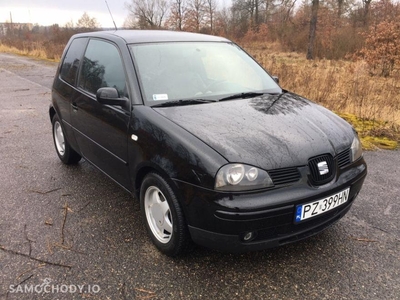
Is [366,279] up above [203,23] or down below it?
below

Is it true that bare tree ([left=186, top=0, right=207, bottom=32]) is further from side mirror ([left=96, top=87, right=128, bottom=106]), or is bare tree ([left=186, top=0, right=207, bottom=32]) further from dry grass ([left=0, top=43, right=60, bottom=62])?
side mirror ([left=96, top=87, right=128, bottom=106])

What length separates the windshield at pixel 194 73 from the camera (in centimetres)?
302

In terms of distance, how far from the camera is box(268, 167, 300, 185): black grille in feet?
7.34

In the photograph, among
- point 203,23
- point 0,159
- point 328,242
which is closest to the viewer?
point 328,242

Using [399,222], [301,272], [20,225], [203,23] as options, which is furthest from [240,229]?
[203,23]

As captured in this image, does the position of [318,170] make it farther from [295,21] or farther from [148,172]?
[295,21]

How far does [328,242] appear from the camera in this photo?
2.86 meters

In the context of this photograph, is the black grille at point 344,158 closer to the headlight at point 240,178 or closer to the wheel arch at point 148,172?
the headlight at point 240,178

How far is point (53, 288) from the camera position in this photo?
2316 millimetres

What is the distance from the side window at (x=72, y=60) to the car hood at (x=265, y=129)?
177 cm

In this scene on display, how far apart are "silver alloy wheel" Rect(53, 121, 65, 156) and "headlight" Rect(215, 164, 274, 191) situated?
310 centimetres

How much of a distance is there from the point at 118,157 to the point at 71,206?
86 centimetres

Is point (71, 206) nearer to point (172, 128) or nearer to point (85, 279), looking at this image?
point (85, 279)

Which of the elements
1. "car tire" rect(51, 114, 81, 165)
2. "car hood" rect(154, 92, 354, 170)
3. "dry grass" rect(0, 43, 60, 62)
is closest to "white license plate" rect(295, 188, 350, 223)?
"car hood" rect(154, 92, 354, 170)
